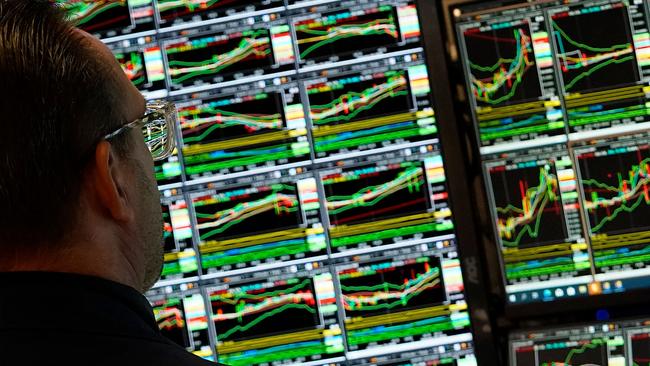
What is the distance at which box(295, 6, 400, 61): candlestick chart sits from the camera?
2.26 metres

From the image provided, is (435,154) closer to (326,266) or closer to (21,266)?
(326,266)

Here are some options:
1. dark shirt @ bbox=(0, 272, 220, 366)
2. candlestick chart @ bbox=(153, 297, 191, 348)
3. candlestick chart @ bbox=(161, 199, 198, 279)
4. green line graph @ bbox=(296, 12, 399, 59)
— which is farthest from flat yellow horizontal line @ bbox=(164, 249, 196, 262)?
dark shirt @ bbox=(0, 272, 220, 366)

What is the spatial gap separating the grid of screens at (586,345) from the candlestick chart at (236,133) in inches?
27.8

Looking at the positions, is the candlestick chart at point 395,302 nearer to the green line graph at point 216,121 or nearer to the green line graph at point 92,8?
the green line graph at point 216,121

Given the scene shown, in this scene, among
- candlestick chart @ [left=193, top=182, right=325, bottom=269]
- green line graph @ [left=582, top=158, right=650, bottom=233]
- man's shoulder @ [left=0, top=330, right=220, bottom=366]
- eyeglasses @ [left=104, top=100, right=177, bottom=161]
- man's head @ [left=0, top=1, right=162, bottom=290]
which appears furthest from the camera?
candlestick chart @ [left=193, top=182, right=325, bottom=269]

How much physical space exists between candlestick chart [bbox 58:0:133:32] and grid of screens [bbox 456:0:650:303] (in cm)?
83

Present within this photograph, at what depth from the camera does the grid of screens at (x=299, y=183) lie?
2.27 metres

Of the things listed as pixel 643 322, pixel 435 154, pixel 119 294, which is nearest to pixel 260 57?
pixel 435 154

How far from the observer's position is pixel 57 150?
1056mm

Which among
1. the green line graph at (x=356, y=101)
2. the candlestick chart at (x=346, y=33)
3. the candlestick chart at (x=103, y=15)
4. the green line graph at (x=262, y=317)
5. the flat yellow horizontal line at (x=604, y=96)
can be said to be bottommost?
the green line graph at (x=262, y=317)

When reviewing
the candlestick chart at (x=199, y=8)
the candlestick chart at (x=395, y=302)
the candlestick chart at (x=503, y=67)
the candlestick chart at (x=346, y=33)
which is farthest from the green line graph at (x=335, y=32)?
the candlestick chart at (x=395, y=302)

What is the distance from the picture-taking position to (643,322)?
2.20 m

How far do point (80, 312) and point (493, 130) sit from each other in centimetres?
144

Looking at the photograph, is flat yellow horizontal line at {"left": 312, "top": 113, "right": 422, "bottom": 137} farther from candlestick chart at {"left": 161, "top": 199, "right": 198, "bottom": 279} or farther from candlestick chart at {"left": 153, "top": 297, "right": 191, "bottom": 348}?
candlestick chart at {"left": 153, "top": 297, "right": 191, "bottom": 348}
